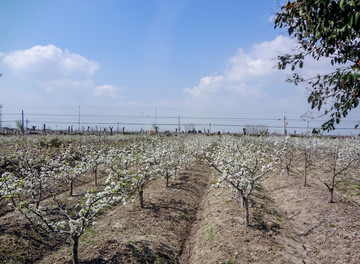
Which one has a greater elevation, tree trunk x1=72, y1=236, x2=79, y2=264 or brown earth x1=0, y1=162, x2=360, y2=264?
tree trunk x1=72, y1=236, x2=79, y2=264

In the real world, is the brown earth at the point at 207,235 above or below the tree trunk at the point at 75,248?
below

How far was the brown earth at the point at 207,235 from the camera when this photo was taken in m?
5.54

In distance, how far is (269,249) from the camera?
5676 mm

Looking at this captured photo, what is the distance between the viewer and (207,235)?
676 centimetres

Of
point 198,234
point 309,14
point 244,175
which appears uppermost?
point 309,14

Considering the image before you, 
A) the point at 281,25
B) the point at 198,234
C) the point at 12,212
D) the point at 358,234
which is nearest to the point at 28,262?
the point at 12,212

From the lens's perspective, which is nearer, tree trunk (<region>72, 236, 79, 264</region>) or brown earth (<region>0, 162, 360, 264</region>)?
tree trunk (<region>72, 236, 79, 264</region>)

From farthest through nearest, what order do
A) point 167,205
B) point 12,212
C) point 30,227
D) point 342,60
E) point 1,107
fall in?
point 1,107
point 167,205
point 12,212
point 30,227
point 342,60

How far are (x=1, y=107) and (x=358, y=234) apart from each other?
56.7 metres

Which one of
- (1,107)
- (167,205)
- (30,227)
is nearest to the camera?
(30,227)

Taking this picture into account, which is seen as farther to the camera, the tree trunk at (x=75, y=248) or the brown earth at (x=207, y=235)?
the brown earth at (x=207, y=235)

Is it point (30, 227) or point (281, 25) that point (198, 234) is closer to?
point (30, 227)

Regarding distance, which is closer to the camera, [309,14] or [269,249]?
[309,14]

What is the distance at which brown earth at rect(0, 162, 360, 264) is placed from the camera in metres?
5.54
